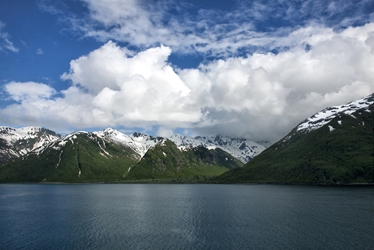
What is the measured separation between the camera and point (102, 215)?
126 m

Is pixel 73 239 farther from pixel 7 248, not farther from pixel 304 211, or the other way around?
pixel 304 211

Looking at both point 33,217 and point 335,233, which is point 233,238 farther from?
point 33,217

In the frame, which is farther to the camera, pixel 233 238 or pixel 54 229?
pixel 54 229

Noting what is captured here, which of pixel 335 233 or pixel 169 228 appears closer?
pixel 335 233

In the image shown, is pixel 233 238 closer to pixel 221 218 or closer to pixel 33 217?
pixel 221 218

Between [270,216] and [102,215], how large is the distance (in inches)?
2815

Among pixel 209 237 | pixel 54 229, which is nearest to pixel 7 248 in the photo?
pixel 54 229

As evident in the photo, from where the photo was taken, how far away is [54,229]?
320 ft

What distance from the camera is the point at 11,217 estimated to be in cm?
12031

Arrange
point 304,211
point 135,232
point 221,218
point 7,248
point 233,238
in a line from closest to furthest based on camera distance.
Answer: point 7,248 → point 233,238 → point 135,232 → point 221,218 → point 304,211

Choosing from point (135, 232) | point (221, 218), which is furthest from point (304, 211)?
point (135, 232)

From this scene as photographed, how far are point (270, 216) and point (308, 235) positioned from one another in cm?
3232

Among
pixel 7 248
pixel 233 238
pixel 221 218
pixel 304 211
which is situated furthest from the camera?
pixel 304 211

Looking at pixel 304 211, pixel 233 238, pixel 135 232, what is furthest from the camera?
pixel 304 211
